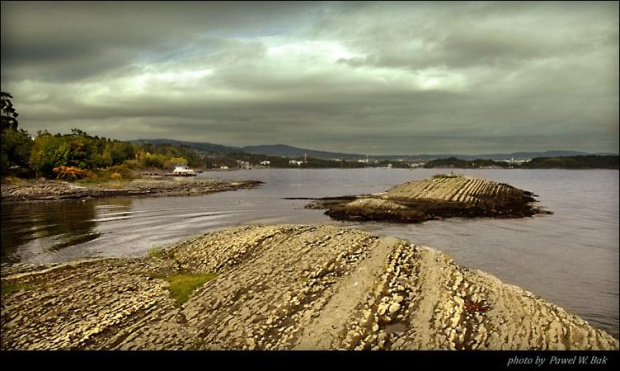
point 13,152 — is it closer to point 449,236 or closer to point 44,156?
point 44,156

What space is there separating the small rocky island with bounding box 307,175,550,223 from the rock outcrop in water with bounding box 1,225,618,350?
26.0 metres

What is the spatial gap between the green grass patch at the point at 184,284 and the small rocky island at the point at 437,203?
94.7 ft

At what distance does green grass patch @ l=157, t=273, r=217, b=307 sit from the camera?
15.9 metres

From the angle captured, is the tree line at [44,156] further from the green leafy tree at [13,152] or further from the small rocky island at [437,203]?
the small rocky island at [437,203]

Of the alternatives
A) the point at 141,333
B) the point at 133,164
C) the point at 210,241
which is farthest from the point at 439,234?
the point at 133,164

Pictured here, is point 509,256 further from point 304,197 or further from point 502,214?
point 304,197

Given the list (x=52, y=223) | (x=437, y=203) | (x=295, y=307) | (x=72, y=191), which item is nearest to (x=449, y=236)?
(x=437, y=203)

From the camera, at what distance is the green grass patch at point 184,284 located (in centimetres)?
1588

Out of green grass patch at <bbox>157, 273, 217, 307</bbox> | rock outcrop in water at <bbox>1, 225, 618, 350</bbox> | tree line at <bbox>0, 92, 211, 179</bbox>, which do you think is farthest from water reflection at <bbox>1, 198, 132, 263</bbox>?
tree line at <bbox>0, 92, 211, 179</bbox>

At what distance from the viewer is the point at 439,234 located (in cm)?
Answer: 3544

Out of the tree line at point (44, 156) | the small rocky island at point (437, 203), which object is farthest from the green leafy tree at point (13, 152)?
the small rocky island at point (437, 203)

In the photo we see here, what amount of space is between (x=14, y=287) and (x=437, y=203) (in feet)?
159

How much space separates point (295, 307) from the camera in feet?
45.6

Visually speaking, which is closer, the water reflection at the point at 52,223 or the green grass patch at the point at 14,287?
the green grass patch at the point at 14,287
